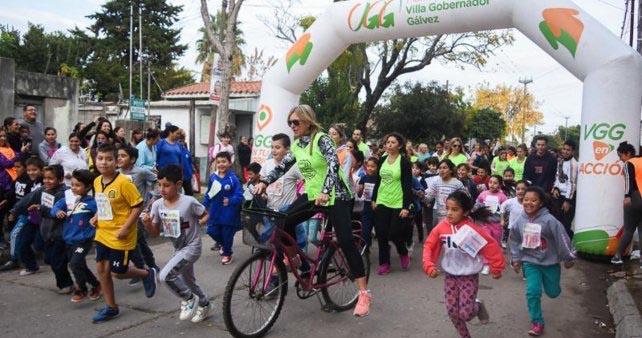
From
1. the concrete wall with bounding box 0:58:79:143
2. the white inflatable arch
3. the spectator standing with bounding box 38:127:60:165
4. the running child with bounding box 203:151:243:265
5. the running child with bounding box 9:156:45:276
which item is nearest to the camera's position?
the running child with bounding box 9:156:45:276

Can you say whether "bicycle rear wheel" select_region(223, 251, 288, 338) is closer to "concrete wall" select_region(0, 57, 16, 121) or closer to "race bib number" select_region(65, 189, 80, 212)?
"race bib number" select_region(65, 189, 80, 212)

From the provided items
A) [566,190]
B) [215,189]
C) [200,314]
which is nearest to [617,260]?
[566,190]

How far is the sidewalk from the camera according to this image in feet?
15.0

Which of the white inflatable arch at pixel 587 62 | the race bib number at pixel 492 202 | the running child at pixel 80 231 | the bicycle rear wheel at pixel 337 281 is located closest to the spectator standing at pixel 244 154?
the white inflatable arch at pixel 587 62

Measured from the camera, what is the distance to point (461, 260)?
4172mm

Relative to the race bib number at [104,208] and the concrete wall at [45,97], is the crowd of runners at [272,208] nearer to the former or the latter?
the race bib number at [104,208]

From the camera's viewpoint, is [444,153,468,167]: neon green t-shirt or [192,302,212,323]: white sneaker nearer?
[192,302,212,323]: white sneaker

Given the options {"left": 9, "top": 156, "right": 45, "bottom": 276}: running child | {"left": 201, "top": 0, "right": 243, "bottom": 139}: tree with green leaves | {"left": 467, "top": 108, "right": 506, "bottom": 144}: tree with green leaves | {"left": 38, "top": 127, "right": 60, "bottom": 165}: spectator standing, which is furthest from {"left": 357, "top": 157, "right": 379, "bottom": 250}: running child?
{"left": 467, "top": 108, "right": 506, "bottom": 144}: tree with green leaves

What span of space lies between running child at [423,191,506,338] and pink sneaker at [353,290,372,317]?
745 mm

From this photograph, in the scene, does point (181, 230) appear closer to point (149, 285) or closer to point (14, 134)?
point (149, 285)

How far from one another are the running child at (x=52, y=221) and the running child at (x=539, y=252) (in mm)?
4329

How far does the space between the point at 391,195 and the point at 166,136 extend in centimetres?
374

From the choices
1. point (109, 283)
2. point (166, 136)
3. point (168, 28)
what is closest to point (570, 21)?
point (166, 136)

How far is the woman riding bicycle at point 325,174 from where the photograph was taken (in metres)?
4.68
